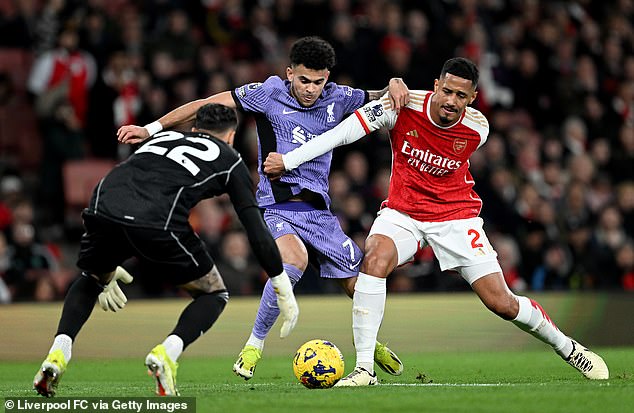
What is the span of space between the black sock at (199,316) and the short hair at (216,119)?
1.00 metres

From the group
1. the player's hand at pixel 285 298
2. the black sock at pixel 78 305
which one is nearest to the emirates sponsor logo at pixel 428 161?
the player's hand at pixel 285 298

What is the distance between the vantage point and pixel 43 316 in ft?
36.3

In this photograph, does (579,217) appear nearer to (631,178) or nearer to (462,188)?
(631,178)

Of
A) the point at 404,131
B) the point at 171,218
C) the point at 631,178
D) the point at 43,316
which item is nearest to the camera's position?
the point at 171,218

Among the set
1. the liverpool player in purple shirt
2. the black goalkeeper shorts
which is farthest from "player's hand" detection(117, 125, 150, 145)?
the black goalkeeper shorts

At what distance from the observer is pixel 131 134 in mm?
7672

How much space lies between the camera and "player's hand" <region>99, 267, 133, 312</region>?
7.27m

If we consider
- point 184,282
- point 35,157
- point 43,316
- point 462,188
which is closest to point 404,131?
point 462,188

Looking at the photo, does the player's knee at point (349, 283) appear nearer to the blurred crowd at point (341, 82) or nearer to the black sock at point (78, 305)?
the black sock at point (78, 305)

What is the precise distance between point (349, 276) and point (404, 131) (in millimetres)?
1207

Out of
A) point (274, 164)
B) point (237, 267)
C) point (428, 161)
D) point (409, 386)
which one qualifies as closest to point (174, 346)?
point (274, 164)

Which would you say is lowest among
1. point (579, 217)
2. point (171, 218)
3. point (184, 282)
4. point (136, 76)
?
point (579, 217)

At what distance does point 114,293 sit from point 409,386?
6.74ft

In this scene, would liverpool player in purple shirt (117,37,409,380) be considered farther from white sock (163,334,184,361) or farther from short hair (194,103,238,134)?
white sock (163,334,184,361)
